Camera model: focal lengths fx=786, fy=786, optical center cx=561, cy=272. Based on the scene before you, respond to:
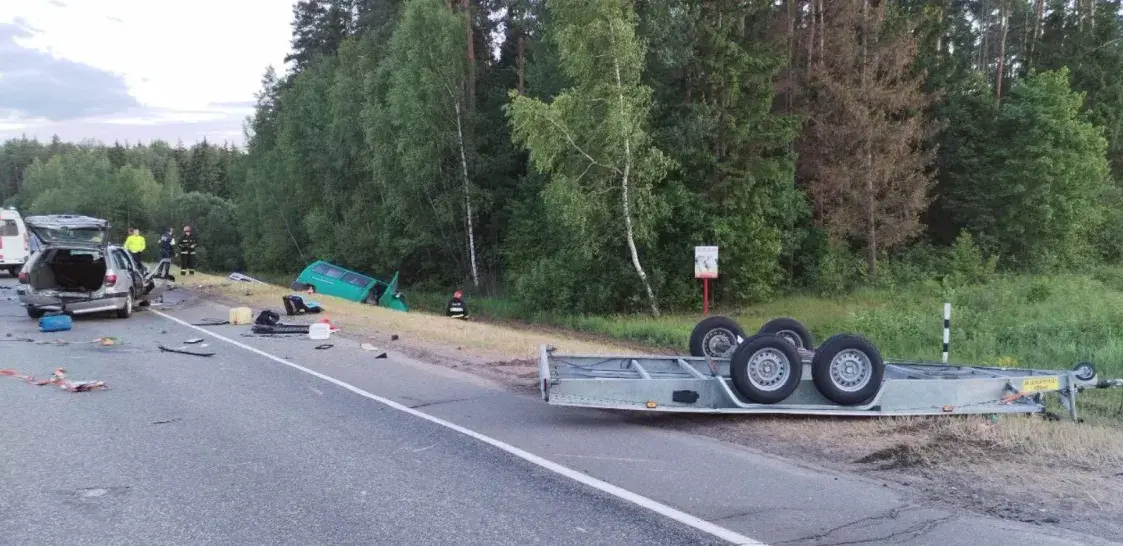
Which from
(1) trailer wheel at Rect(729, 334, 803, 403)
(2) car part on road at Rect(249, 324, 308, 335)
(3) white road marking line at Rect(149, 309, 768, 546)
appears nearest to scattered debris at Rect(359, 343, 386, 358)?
(2) car part on road at Rect(249, 324, 308, 335)

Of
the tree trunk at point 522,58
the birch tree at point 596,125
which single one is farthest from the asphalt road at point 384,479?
the tree trunk at point 522,58

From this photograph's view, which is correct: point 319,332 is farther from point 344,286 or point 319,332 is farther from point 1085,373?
point 344,286

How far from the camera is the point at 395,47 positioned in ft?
128

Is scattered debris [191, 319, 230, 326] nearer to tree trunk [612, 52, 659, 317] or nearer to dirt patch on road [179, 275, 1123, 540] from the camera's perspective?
dirt patch on road [179, 275, 1123, 540]

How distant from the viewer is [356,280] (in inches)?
1276

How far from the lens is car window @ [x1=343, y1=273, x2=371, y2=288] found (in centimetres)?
3209

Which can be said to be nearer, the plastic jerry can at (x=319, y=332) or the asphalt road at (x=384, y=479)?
the asphalt road at (x=384, y=479)

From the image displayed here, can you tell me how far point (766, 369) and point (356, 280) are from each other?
26.7 metres

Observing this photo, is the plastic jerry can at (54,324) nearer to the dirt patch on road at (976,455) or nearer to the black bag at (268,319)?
the black bag at (268,319)

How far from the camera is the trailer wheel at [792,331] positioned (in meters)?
10.4

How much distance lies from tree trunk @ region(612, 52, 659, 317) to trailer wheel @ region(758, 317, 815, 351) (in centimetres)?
1661

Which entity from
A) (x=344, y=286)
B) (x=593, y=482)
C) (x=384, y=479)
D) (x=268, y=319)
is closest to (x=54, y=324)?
(x=268, y=319)

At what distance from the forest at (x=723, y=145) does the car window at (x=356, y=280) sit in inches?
251

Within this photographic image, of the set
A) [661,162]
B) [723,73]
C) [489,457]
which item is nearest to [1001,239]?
[723,73]
